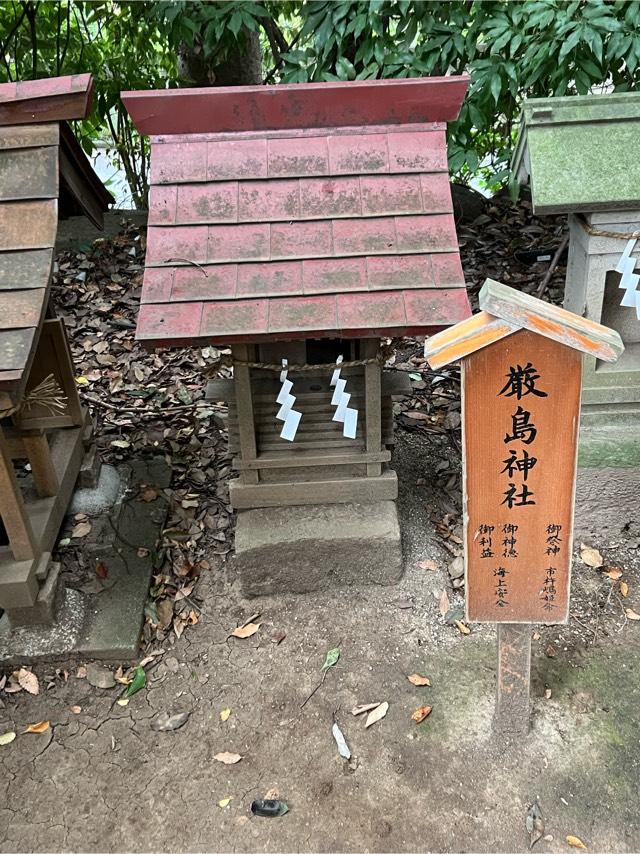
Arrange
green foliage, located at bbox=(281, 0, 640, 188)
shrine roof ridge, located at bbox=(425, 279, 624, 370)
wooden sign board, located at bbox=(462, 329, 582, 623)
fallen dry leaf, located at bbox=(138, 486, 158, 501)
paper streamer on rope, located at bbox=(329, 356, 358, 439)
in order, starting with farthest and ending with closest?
1. fallen dry leaf, located at bbox=(138, 486, 158, 501)
2. green foliage, located at bbox=(281, 0, 640, 188)
3. paper streamer on rope, located at bbox=(329, 356, 358, 439)
4. wooden sign board, located at bbox=(462, 329, 582, 623)
5. shrine roof ridge, located at bbox=(425, 279, 624, 370)

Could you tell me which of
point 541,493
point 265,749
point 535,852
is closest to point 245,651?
point 265,749

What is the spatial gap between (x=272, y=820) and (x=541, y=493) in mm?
1651

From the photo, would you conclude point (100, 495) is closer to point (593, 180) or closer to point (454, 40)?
point (593, 180)

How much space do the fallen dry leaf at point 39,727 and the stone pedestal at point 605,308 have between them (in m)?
3.12

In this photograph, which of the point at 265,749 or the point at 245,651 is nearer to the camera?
the point at 265,749

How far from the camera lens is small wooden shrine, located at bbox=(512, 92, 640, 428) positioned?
301 centimetres

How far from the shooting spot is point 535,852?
2.41 metres

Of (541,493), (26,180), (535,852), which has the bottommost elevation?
(535,852)

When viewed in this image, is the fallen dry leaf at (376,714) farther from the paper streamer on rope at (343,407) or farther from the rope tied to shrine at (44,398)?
the rope tied to shrine at (44,398)

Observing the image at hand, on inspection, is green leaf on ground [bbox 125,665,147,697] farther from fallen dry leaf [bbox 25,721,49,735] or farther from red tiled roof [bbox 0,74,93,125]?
red tiled roof [bbox 0,74,93,125]

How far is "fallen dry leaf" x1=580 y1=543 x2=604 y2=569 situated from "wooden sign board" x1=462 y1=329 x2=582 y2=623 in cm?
128

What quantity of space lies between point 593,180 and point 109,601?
3.17 m

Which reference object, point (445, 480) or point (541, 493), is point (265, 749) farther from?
point (445, 480)

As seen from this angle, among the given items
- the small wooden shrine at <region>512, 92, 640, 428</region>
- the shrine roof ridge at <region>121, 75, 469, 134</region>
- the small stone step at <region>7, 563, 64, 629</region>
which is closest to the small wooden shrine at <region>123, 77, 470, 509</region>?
the shrine roof ridge at <region>121, 75, 469, 134</region>
